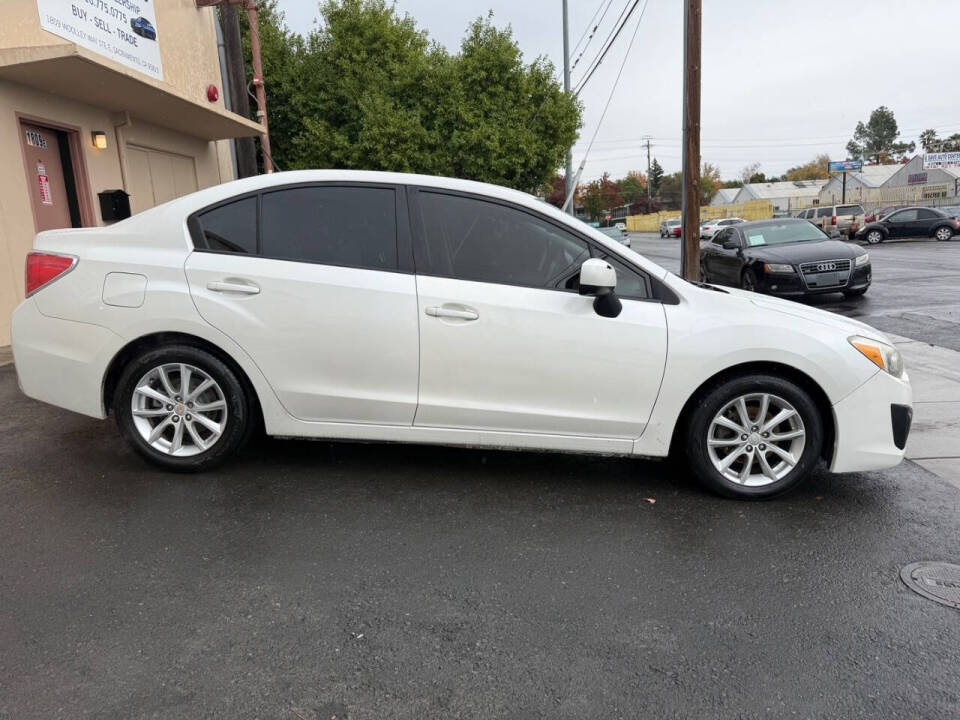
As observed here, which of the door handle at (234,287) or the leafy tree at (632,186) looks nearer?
the door handle at (234,287)

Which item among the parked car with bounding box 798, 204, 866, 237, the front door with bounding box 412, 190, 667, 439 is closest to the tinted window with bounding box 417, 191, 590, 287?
the front door with bounding box 412, 190, 667, 439

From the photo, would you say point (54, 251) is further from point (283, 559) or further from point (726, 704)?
point (726, 704)

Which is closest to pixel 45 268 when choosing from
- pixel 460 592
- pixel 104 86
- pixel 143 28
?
pixel 460 592

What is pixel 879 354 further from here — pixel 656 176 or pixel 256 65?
pixel 656 176

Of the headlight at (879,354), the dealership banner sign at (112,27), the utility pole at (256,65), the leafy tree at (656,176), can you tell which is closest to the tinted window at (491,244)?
the headlight at (879,354)

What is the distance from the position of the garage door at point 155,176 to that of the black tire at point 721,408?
967 cm

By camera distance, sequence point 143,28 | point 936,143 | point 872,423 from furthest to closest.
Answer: point 936,143, point 143,28, point 872,423

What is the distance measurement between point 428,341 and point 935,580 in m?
2.61

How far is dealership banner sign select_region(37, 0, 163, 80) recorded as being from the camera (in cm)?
858

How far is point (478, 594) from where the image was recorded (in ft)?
9.69

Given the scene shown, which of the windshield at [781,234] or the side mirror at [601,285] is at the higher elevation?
the side mirror at [601,285]

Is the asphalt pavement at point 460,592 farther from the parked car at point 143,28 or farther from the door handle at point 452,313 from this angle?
the parked car at point 143,28

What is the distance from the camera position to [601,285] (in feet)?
12.1

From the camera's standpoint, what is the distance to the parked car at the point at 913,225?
29922 millimetres
